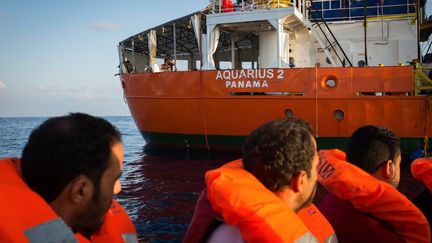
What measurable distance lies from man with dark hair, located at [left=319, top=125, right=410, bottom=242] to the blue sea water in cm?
230

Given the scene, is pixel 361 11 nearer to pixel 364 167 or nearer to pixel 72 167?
pixel 364 167

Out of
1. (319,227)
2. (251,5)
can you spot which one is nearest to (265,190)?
(319,227)

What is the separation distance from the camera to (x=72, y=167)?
138 cm

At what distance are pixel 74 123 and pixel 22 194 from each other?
286mm

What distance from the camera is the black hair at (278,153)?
158 cm

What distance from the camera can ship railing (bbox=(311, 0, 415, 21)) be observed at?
11.7m

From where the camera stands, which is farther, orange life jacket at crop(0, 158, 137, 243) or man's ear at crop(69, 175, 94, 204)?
man's ear at crop(69, 175, 94, 204)

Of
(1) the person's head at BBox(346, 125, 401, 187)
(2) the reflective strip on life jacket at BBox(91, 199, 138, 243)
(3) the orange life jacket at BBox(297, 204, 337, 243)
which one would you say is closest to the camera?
(2) the reflective strip on life jacket at BBox(91, 199, 138, 243)

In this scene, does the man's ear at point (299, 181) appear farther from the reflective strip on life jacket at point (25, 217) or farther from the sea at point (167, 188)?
the sea at point (167, 188)

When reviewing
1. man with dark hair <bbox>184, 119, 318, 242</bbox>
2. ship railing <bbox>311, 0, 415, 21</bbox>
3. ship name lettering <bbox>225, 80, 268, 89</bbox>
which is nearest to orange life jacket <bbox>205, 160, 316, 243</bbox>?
man with dark hair <bbox>184, 119, 318, 242</bbox>

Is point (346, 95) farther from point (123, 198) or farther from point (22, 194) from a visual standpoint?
point (22, 194)

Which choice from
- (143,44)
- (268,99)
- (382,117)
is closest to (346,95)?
(382,117)

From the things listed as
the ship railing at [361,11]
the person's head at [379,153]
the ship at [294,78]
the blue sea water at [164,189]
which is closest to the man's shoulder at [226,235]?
the person's head at [379,153]

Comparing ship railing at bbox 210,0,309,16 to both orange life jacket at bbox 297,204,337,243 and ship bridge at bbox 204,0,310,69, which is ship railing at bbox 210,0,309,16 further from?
orange life jacket at bbox 297,204,337,243
